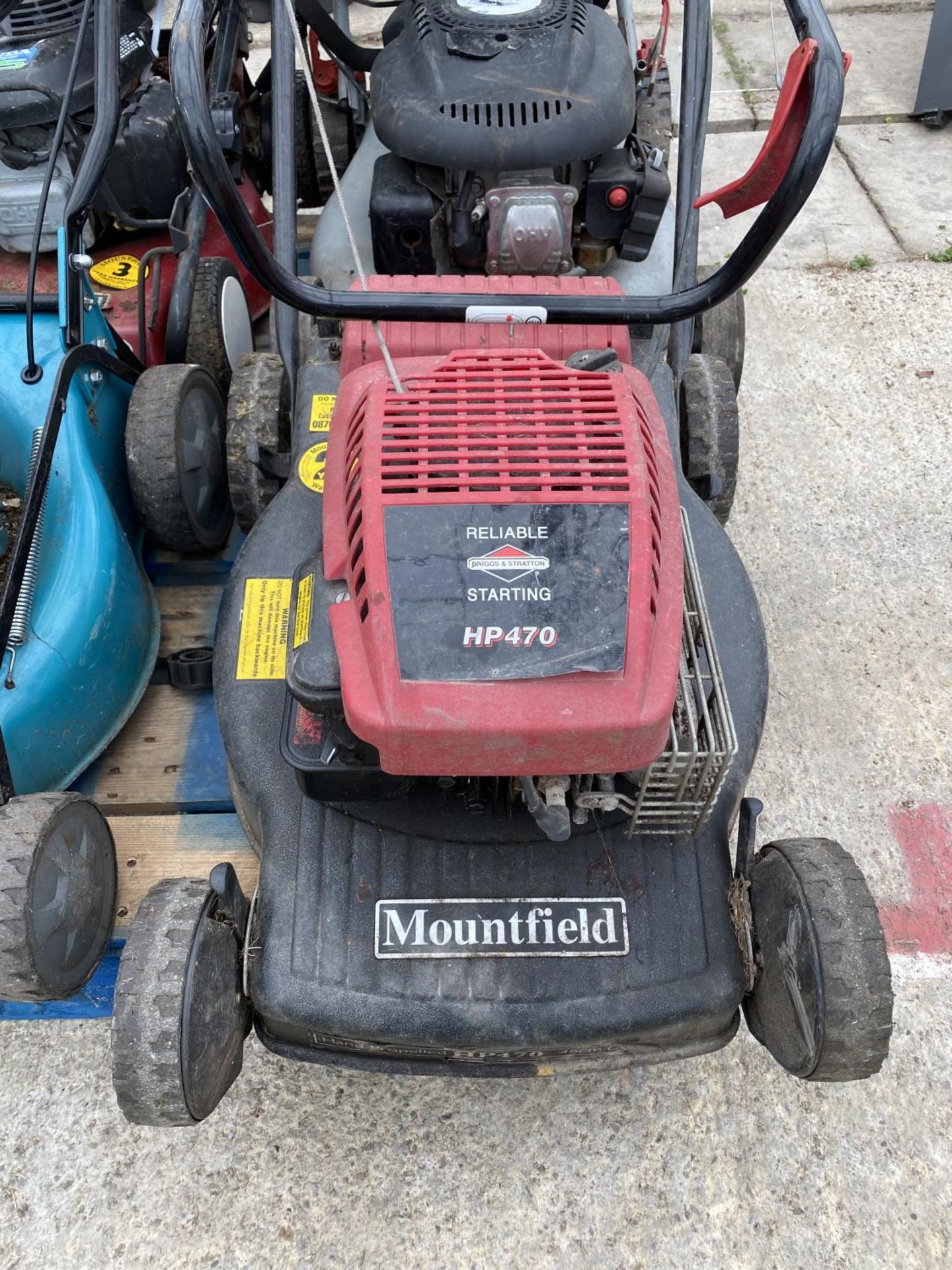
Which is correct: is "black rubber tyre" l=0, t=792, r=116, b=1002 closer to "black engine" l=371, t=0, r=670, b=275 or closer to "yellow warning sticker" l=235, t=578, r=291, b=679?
Answer: "yellow warning sticker" l=235, t=578, r=291, b=679

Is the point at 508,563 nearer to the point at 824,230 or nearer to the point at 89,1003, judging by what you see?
the point at 89,1003

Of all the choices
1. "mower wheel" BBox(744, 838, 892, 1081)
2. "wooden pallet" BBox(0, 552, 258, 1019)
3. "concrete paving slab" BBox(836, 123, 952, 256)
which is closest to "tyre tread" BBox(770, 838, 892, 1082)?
"mower wheel" BBox(744, 838, 892, 1081)

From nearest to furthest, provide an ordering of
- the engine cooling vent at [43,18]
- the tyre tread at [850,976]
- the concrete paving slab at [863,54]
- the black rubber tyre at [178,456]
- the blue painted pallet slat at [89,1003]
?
the tyre tread at [850,976]
the blue painted pallet slat at [89,1003]
the black rubber tyre at [178,456]
the engine cooling vent at [43,18]
the concrete paving slab at [863,54]

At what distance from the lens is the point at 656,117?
2.11 m

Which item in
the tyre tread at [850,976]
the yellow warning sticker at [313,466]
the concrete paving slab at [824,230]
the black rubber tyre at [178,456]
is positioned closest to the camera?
the tyre tread at [850,976]

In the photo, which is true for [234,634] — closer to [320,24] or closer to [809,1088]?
[809,1088]

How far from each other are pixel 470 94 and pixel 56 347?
0.80 meters

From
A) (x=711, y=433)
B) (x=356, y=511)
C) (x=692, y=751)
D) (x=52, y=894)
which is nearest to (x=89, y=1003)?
(x=52, y=894)

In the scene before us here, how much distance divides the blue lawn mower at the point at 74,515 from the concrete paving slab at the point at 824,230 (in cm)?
179

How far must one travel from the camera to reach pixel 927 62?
137 inches

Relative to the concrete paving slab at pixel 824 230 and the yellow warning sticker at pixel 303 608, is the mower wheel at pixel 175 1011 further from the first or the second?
the concrete paving slab at pixel 824 230

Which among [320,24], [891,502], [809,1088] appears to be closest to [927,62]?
[891,502]

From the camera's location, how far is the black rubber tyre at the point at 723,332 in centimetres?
206

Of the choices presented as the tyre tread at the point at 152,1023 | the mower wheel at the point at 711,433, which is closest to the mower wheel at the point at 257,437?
the mower wheel at the point at 711,433
